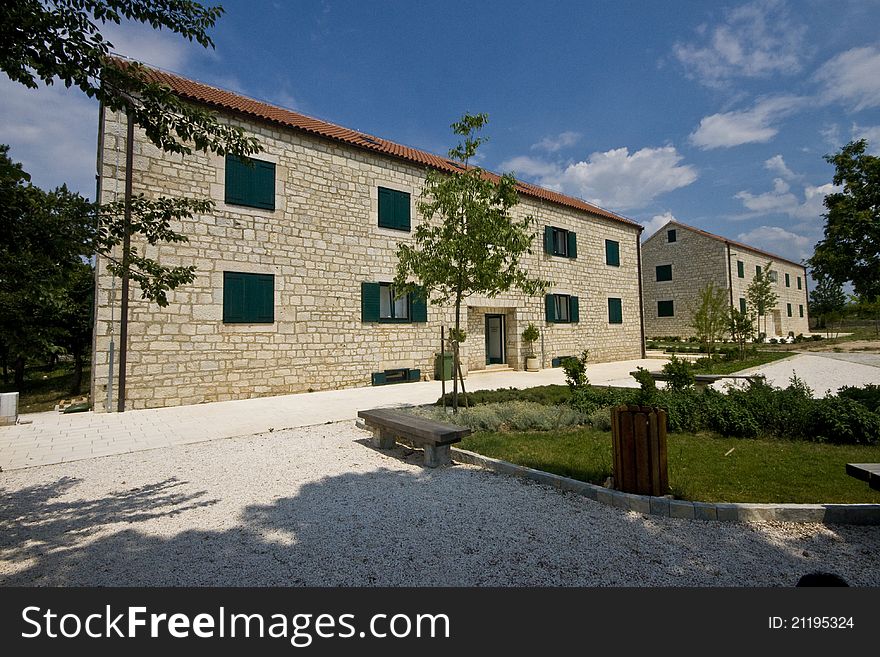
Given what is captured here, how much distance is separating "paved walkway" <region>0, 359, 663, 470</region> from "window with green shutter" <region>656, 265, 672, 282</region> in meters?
24.5

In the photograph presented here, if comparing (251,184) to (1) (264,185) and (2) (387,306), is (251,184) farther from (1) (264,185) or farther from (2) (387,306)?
(2) (387,306)

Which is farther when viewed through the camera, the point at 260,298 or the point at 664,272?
the point at 664,272

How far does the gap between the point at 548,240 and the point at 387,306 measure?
8101 mm

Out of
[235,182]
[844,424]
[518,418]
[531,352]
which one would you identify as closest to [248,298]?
[235,182]

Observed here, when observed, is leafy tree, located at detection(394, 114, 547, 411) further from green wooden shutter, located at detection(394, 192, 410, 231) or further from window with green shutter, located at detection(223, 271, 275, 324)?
green wooden shutter, located at detection(394, 192, 410, 231)

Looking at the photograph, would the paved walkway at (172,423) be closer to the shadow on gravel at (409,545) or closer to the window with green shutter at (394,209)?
the shadow on gravel at (409,545)

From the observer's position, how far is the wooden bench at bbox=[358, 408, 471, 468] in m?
4.83

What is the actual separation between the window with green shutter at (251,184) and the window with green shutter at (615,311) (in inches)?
603

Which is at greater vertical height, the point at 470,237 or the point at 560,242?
the point at 560,242

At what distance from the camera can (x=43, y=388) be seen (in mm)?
13648
